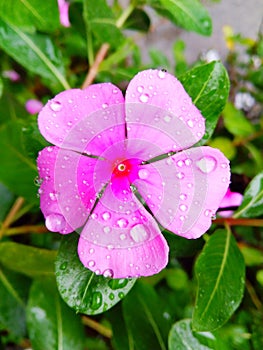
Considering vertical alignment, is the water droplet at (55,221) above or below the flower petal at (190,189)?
below

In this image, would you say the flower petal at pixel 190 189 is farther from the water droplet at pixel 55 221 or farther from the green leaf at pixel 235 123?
the green leaf at pixel 235 123

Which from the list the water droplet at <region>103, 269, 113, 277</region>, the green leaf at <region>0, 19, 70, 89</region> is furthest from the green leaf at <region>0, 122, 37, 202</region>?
the water droplet at <region>103, 269, 113, 277</region>

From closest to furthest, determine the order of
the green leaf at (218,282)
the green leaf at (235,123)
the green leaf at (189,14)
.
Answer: the green leaf at (218,282) < the green leaf at (189,14) < the green leaf at (235,123)

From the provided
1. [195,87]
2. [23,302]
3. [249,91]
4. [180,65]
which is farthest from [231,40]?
[23,302]

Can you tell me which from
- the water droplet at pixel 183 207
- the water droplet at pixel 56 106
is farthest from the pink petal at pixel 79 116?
the water droplet at pixel 183 207

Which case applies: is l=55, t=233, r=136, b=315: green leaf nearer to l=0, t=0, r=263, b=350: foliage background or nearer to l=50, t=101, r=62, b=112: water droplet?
l=0, t=0, r=263, b=350: foliage background
